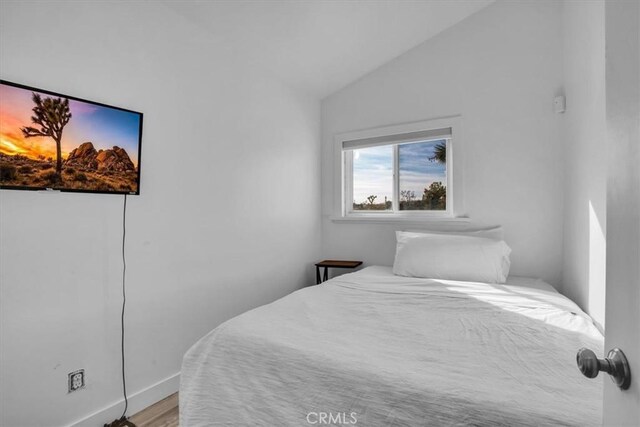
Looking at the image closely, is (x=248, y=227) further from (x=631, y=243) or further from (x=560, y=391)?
(x=631, y=243)

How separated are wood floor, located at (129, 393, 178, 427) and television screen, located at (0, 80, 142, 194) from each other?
1.27 metres

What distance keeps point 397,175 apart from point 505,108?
1089 millimetres

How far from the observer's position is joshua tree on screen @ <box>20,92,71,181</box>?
1396mm

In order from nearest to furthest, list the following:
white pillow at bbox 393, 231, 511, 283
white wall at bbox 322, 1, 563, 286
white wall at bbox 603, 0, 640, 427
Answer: white wall at bbox 603, 0, 640, 427
white pillow at bbox 393, 231, 511, 283
white wall at bbox 322, 1, 563, 286

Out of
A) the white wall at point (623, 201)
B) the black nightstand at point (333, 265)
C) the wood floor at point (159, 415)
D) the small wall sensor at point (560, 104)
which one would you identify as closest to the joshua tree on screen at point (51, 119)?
the wood floor at point (159, 415)

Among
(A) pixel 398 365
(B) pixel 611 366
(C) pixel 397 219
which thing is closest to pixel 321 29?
(C) pixel 397 219

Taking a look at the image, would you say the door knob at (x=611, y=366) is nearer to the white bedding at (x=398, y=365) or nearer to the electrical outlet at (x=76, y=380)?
the white bedding at (x=398, y=365)

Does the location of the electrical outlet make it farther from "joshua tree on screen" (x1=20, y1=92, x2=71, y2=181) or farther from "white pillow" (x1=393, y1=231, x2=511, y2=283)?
"white pillow" (x1=393, y1=231, x2=511, y2=283)

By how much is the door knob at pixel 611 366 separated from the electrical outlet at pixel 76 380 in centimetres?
203

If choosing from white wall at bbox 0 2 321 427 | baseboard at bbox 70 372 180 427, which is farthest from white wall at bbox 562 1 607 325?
baseboard at bbox 70 372 180 427

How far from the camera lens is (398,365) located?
1041mm

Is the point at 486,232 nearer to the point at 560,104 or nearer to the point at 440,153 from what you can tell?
the point at 440,153

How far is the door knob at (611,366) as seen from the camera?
0.52 m

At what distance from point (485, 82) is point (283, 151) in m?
1.88
